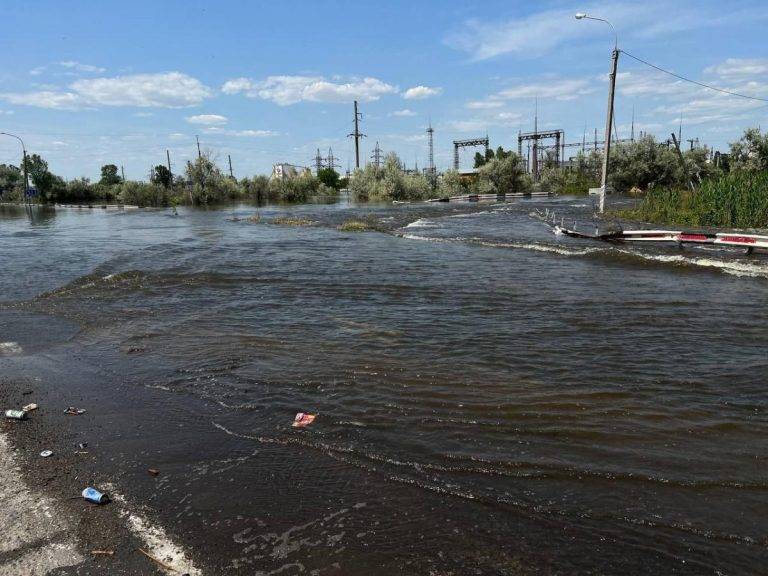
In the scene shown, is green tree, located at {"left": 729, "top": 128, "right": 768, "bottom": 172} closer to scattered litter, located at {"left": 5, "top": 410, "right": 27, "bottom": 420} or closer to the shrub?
scattered litter, located at {"left": 5, "top": 410, "right": 27, "bottom": 420}

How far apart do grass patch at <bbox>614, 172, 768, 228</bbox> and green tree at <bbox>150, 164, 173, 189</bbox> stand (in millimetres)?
83692

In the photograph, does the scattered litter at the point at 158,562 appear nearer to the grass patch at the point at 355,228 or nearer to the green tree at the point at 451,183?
the grass patch at the point at 355,228

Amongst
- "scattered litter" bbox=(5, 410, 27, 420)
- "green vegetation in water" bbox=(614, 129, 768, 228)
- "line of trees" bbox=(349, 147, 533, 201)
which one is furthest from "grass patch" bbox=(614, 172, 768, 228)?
"line of trees" bbox=(349, 147, 533, 201)

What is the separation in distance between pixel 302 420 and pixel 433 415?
4.71ft

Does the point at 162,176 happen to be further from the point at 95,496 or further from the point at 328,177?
the point at 95,496

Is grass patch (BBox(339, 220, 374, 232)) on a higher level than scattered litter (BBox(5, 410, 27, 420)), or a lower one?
higher

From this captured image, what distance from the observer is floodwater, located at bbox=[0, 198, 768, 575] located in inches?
144

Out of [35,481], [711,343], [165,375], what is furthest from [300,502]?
[711,343]

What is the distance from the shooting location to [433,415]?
5.63 metres

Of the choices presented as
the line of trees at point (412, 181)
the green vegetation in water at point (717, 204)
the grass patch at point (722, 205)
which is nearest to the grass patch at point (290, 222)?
the green vegetation in water at point (717, 204)

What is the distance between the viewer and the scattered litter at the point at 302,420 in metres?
5.41

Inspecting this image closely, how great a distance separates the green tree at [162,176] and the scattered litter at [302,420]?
309 feet

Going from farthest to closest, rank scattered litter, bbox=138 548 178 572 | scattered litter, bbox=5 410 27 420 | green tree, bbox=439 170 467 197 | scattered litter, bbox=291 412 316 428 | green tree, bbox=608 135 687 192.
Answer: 1. green tree, bbox=439 170 467 197
2. green tree, bbox=608 135 687 192
3. scattered litter, bbox=5 410 27 420
4. scattered litter, bbox=291 412 316 428
5. scattered litter, bbox=138 548 178 572

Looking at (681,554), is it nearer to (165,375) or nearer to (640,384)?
(640,384)
